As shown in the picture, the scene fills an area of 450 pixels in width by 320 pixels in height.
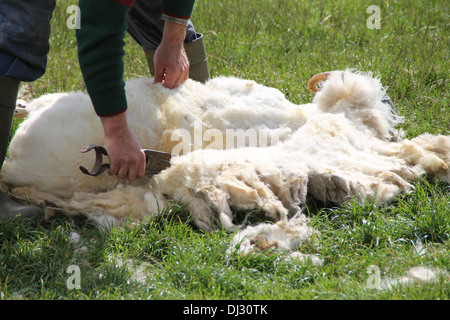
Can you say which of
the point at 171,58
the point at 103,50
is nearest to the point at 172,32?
the point at 171,58

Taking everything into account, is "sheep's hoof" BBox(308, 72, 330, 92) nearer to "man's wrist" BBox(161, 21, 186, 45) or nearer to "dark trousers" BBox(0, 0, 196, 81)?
"man's wrist" BBox(161, 21, 186, 45)

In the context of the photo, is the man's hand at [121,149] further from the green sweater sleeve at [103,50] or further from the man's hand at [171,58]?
the man's hand at [171,58]

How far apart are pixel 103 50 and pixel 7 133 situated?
80 centimetres

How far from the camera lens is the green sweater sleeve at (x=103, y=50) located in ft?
7.22

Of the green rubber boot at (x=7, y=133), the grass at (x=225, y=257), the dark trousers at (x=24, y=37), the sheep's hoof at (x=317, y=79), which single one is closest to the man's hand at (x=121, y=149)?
the grass at (x=225, y=257)

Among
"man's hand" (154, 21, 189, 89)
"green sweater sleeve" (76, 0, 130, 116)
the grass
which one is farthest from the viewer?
"man's hand" (154, 21, 189, 89)

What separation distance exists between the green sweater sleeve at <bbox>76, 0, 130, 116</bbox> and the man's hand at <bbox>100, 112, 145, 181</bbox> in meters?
0.06

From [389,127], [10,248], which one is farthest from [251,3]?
[10,248]

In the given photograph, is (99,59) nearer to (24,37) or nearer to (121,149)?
(121,149)

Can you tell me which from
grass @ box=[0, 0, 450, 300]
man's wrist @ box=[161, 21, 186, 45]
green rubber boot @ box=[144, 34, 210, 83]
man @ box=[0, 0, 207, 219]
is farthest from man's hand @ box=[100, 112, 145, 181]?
green rubber boot @ box=[144, 34, 210, 83]

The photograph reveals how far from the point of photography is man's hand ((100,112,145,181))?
2.37 meters

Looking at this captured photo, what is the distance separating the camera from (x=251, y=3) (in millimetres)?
6000
